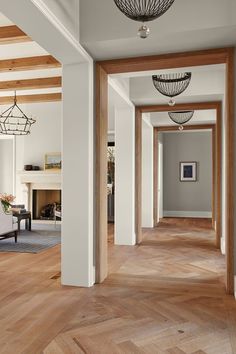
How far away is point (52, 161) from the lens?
9.29 meters

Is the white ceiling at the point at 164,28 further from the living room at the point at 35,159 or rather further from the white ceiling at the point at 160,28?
the living room at the point at 35,159

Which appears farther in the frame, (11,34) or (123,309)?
(11,34)

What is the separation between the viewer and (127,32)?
317 centimetres

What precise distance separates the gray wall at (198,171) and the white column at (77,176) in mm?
7076

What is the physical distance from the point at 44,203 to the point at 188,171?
14.7ft

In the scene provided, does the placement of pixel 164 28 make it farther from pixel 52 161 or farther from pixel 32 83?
pixel 52 161

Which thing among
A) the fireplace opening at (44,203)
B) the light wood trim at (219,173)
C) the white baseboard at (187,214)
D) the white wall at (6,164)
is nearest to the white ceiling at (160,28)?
the light wood trim at (219,173)

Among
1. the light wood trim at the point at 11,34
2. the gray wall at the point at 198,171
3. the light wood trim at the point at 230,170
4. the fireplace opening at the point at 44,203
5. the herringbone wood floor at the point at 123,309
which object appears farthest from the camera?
the gray wall at the point at 198,171

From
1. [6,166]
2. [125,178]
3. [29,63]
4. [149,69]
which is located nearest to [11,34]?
[29,63]

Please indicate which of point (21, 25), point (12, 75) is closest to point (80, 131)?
point (21, 25)

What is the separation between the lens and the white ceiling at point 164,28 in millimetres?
2977

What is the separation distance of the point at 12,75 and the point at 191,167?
20.0 feet

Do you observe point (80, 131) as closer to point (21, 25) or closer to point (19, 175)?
point (21, 25)

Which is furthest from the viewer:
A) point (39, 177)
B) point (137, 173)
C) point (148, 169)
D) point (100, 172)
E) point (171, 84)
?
point (39, 177)
